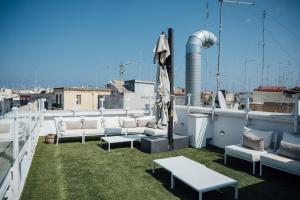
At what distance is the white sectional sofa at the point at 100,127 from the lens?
7680 mm

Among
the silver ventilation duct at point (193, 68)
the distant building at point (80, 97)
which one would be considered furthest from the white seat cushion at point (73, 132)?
the distant building at point (80, 97)

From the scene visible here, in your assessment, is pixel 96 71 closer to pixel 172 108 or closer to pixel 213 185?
pixel 172 108

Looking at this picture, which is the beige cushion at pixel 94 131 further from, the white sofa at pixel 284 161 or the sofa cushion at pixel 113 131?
the white sofa at pixel 284 161

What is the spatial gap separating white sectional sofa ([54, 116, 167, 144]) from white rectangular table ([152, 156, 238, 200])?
305cm

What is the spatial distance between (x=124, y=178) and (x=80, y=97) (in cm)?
2418

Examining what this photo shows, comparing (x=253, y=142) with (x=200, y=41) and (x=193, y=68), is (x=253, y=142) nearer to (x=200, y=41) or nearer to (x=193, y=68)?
(x=193, y=68)

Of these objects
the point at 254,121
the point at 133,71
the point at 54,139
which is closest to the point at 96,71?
the point at 133,71

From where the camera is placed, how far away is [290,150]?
452cm

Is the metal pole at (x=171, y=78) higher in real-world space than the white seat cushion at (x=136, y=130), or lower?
higher

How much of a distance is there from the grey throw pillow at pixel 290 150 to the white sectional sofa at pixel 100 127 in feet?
12.0

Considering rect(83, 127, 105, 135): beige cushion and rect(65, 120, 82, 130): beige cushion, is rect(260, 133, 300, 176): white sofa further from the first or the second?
rect(65, 120, 82, 130): beige cushion

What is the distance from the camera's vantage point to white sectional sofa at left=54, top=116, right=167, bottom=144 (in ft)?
25.2

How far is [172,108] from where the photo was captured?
6684 millimetres

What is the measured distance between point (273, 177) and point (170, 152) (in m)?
2.73
